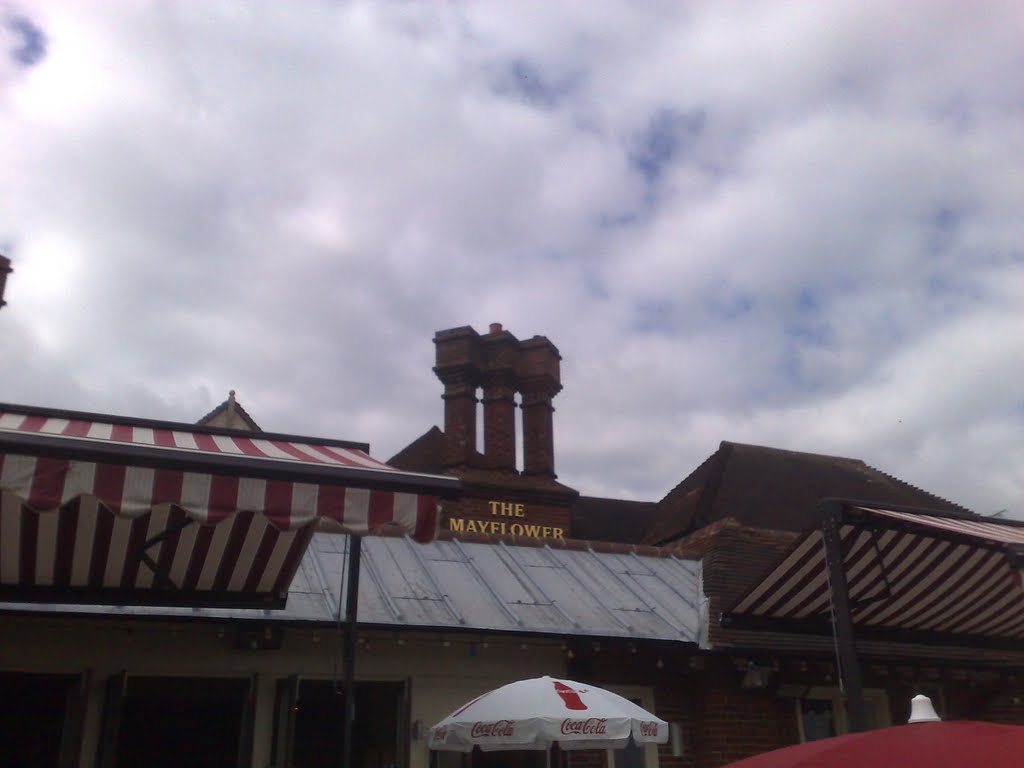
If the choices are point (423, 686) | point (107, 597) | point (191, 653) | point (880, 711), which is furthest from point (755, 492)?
point (107, 597)

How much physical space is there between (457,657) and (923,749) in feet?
20.5

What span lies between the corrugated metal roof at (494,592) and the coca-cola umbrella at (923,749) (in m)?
5.12

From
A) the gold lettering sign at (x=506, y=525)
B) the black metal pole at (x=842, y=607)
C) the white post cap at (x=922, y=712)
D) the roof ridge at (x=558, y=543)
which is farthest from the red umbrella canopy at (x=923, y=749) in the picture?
the gold lettering sign at (x=506, y=525)

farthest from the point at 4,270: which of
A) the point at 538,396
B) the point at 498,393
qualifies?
the point at 538,396

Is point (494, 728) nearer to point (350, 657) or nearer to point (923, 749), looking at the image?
point (350, 657)

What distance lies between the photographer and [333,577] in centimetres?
937

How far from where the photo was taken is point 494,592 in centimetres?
978

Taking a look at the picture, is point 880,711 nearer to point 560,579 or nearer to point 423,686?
point 560,579

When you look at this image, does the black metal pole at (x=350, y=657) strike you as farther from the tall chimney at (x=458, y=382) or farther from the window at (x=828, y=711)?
the tall chimney at (x=458, y=382)

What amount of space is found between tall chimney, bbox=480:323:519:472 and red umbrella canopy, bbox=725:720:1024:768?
40.9 ft

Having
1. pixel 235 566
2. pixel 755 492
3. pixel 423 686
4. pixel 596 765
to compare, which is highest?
pixel 755 492

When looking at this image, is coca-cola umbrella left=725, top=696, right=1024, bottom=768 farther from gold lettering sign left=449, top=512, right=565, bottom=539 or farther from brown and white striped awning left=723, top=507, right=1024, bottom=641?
gold lettering sign left=449, top=512, right=565, bottom=539

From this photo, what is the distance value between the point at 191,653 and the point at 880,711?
7.87 metres

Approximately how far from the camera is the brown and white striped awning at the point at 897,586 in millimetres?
7605
